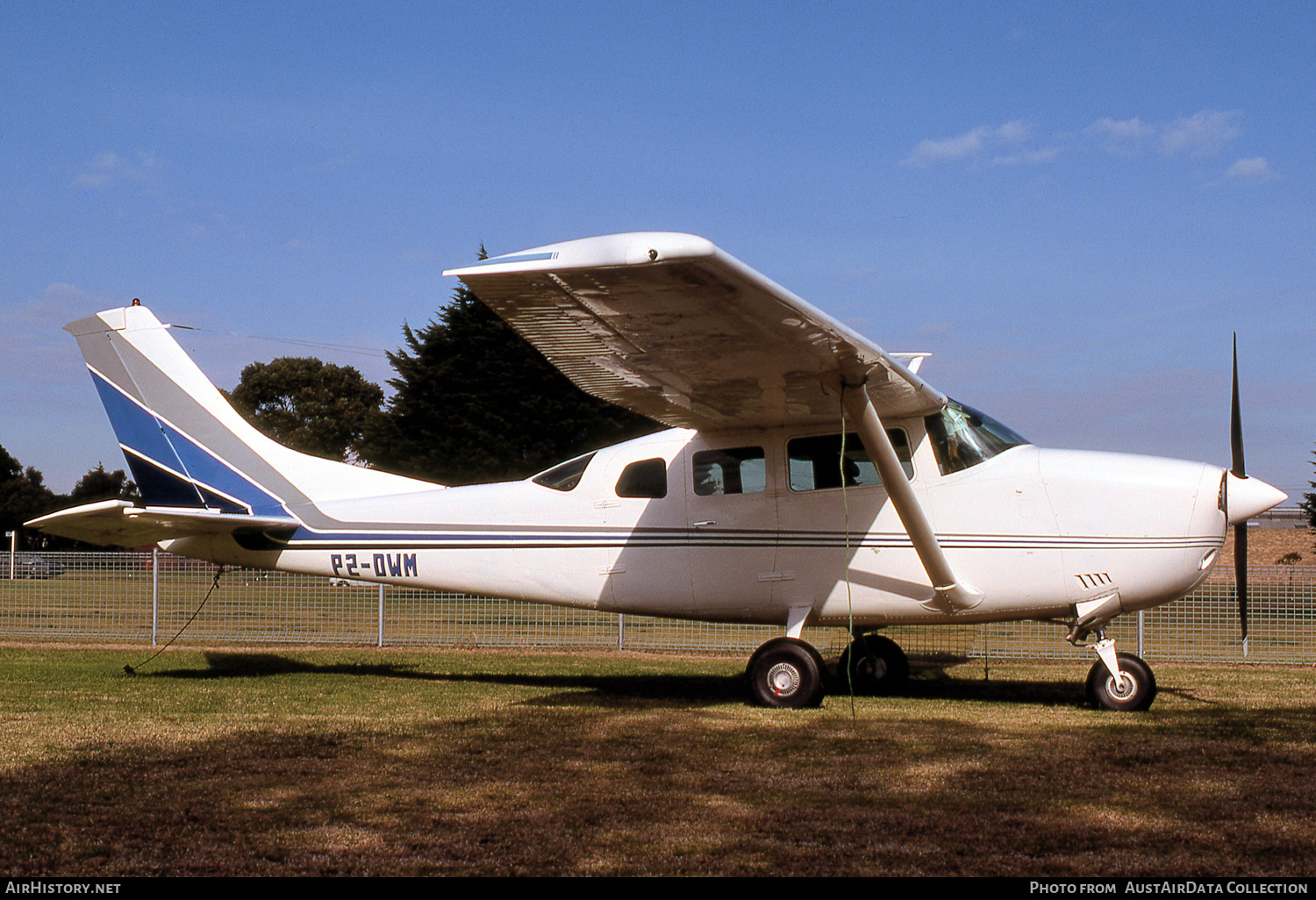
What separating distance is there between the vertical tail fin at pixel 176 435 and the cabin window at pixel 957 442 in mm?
5331

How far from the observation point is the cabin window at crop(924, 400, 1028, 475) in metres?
8.52

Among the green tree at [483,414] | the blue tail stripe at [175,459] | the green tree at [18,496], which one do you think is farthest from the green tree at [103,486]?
the blue tail stripe at [175,459]

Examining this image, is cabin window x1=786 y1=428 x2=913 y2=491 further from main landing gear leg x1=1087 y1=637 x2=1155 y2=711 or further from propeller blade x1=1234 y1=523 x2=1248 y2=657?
propeller blade x1=1234 y1=523 x2=1248 y2=657

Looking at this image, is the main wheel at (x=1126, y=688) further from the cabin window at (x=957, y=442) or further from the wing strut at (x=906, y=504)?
the cabin window at (x=957, y=442)

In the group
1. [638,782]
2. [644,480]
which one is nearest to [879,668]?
[644,480]

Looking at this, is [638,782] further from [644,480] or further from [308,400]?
[308,400]

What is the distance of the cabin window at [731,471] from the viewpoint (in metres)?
8.90

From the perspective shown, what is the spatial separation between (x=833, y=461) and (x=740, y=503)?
0.86 metres

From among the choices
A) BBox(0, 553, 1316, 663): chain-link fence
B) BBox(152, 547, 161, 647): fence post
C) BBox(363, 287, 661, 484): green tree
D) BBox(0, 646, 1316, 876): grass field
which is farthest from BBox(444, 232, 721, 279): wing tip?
BBox(363, 287, 661, 484): green tree

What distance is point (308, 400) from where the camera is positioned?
212ft

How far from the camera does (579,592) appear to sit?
9.46 meters
